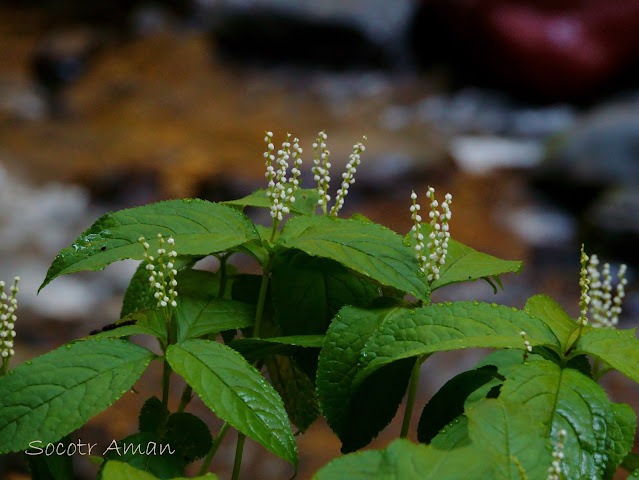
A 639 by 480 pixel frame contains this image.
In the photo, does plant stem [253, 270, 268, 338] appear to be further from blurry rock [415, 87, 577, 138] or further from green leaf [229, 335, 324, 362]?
blurry rock [415, 87, 577, 138]

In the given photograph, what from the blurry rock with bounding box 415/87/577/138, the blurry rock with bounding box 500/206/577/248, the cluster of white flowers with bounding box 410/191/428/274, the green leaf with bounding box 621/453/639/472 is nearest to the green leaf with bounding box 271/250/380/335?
the cluster of white flowers with bounding box 410/191/428/274

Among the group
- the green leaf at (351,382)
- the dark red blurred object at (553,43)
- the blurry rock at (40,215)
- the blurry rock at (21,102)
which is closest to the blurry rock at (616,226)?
the dark red blurred object at (553,43)

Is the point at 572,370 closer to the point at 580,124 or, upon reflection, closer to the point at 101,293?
the point at 101,293

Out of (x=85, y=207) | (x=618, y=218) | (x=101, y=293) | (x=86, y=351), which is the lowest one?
(x=101, y=293)

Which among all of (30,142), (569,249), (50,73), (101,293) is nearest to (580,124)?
(569,249)

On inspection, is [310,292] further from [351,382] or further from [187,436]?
[187,436]

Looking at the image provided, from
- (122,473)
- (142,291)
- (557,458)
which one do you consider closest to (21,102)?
(142,291)

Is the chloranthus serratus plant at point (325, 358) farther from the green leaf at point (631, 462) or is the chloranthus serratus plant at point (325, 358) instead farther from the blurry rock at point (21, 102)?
the blurry rock at point (21, 102)
